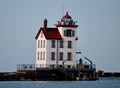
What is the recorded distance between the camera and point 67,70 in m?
129

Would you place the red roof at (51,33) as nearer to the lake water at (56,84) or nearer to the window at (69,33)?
the window at (69,33)

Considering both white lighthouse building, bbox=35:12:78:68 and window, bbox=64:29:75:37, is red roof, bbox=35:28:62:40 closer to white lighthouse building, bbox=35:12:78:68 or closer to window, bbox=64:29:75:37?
white lighthouse building, bbox=35:12:78:68

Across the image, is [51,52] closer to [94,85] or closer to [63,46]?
[63,46]

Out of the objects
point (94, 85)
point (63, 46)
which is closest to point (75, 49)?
point (63, 46)

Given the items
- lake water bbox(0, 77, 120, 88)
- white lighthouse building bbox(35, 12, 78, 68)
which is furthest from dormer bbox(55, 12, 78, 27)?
lake water bbox(0, 77, 120, 88)

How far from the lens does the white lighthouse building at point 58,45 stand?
132 meters

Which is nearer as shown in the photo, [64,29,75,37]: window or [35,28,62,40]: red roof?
[35,28,62,40]: red roof

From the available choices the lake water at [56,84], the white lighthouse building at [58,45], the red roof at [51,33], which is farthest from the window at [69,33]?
the lake water at [56,84]

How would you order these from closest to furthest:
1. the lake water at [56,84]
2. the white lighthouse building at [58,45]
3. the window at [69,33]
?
1. the lake water at [56,84]
2. the white lighthouse building at [58,45]
3. the window at [69,33]

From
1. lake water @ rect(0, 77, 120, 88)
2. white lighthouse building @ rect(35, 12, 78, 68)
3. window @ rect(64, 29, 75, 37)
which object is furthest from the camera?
window @ rect(64, 29, 75, 37)

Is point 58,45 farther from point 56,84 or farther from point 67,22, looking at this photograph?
point 56,84

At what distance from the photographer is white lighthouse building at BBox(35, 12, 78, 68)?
132 m

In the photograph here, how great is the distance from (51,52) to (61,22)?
162 inches

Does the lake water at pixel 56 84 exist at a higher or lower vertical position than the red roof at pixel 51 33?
lower
